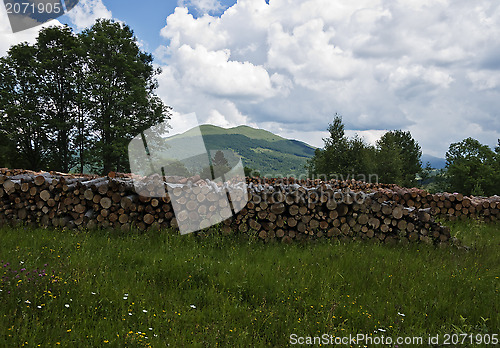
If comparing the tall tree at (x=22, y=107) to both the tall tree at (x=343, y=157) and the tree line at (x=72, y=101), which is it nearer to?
the tree line at (x=72, y=101)

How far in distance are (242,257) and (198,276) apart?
118 cm

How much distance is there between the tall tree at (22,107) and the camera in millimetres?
26109

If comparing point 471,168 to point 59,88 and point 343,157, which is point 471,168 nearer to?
point 343,157

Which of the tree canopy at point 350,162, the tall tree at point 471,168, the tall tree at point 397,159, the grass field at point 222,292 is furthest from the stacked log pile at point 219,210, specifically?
the tall tree at point 471,168

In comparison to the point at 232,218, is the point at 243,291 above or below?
below

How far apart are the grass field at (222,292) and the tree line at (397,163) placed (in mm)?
23973

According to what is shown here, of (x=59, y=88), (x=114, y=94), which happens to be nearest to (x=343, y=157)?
(x=114, y=94)

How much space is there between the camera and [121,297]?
4293mm

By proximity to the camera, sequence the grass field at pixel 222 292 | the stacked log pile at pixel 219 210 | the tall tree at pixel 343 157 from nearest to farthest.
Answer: the grass field at pixel 222 292 → the stacked log pile at pixel 219 210 → the tall tree at pixel 343 157

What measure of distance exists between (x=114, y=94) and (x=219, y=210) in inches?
941

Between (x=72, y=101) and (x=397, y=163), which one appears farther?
(x=397, y=163)

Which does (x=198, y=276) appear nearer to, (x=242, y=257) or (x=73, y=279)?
(x=242, y=257)

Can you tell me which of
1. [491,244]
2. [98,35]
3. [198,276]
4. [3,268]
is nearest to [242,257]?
[198,276]

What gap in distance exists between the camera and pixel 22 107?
1043 inches
